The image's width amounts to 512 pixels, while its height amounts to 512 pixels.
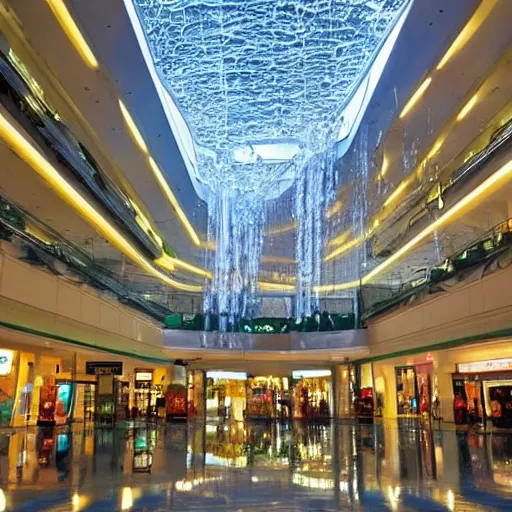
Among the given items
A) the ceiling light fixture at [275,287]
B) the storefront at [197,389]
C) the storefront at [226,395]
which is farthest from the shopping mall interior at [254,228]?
the ceiling light fixture at [275,287]

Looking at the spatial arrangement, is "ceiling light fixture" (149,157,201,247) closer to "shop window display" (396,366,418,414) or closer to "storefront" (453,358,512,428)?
"shop window display" (396,366,418,414)

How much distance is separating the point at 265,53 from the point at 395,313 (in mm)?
11207

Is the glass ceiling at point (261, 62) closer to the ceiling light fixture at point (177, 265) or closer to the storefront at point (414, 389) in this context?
the ceiling light fixture at point (177, 265)

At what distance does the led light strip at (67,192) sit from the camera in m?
10.4

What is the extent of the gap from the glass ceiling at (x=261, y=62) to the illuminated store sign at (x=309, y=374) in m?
15.6

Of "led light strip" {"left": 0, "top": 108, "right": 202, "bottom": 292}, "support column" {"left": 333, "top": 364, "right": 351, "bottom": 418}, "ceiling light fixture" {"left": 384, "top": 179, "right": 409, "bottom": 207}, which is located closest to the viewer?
"led light strip" {"left": 0, "top": 108, "right": 202, "bottom": 292}

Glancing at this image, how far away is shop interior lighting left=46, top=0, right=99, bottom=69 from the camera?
27.9 feet

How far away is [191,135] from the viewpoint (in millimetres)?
16469

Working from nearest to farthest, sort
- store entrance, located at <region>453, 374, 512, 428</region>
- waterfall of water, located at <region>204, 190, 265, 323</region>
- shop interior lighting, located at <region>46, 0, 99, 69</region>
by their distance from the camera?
1. shop interior lighting, located at <region>46, 0, 99, 69</region>
2. store entrance, located at <region>453, 374, 512, 428</region>
3. waterfall of water, located at <region>204, 190, 265, 323</region>

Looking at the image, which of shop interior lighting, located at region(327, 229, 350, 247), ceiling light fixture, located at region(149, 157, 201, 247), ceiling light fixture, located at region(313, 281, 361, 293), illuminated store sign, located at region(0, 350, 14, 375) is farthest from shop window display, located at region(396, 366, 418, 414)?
illuminated store sign, located at region(0, 350, 14, 375)

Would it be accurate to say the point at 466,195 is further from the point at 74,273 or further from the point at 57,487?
the point at 57,487

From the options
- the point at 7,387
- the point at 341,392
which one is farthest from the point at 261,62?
the point at 341,392

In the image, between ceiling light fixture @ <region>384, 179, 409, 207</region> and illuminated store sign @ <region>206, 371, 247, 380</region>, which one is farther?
illuminated store sign @ <region>206, 371, 247, 380</region>

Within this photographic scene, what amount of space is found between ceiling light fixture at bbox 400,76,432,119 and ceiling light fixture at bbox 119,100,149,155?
5.51m
